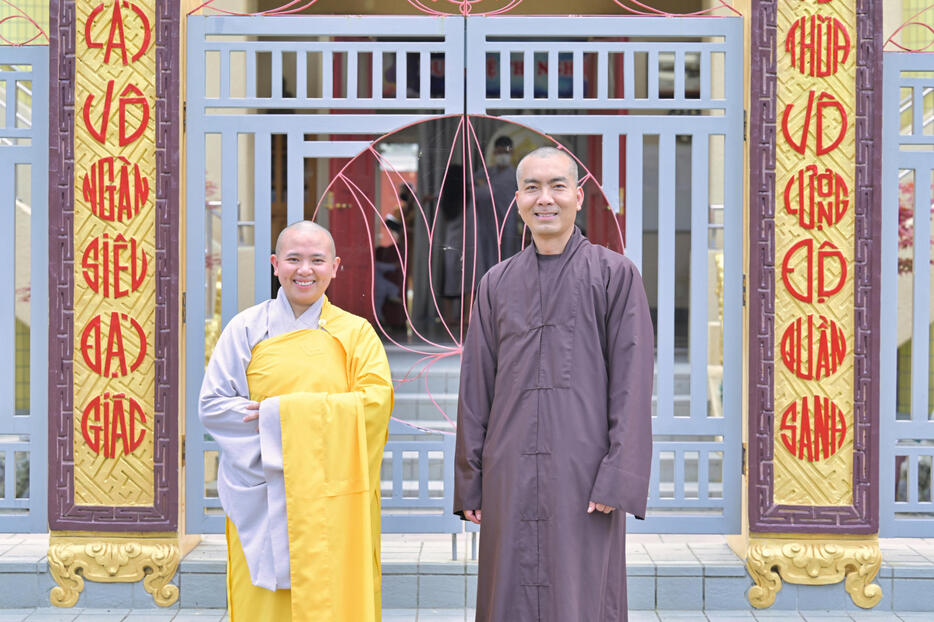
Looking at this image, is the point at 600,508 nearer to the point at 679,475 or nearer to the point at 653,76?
the point at 679,475

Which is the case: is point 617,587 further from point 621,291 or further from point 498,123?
point 498,123

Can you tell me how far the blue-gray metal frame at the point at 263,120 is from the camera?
144 inches

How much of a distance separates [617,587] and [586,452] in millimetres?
404

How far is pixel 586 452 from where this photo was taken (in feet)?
8.51

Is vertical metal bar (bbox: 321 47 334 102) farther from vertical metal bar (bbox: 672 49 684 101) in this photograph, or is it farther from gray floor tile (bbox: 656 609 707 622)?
gray floor tile (bbox: 656 609 707 622)

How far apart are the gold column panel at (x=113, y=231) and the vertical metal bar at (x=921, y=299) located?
2900 mm

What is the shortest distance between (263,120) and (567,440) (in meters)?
1.87

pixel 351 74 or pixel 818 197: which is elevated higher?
pixel 351 74

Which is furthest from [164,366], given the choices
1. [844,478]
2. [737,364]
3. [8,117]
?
[844,478]

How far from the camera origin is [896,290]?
146 inches

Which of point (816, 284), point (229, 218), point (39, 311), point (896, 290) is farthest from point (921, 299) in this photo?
point (39, 311)

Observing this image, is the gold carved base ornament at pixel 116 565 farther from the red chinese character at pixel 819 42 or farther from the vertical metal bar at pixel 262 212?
the red chinese character at pixel 819 42

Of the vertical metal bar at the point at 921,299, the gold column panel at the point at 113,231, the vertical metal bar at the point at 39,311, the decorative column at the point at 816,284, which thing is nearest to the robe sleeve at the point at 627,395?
the decorative column at the point at 816,284

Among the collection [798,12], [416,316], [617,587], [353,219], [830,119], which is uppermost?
[798,12]
